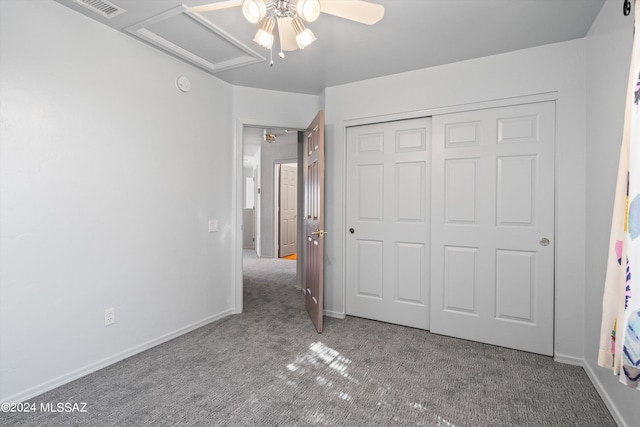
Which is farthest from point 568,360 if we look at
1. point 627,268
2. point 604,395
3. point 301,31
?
point 301,31

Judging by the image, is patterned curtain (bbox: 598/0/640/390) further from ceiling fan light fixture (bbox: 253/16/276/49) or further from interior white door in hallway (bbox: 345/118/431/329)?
interior white door in hallway (bbox: 345/118/431/329)

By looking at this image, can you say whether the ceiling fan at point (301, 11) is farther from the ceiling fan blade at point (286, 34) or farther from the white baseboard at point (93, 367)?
the white baseboard at point (93, 367)

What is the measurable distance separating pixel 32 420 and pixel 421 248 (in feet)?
9.93

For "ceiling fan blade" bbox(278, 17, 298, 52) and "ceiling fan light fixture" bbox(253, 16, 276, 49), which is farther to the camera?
"ceiling fan blade" bbox(278, 17, 298, 52)

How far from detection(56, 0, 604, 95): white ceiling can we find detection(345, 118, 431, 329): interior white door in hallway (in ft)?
2.19

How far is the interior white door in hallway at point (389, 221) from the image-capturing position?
3.08 metres

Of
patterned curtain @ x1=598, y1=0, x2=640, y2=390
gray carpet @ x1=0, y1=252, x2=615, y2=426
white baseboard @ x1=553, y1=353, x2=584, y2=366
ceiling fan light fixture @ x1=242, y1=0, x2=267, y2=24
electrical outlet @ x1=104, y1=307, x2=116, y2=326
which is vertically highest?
ceiling fan light fixture @ x1=242, y1=0, x2=267, y2=24

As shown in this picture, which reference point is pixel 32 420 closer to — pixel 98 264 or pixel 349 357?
pixel 98 264

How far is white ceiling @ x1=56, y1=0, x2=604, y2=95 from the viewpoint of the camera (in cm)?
206

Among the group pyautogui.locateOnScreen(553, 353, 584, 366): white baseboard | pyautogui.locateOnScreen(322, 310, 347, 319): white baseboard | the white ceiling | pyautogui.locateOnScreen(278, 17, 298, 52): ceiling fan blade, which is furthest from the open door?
pyautogui.locateOnScreen(553, 353, 584, 366): white baseboard

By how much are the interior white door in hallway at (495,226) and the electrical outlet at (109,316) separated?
8.87ft

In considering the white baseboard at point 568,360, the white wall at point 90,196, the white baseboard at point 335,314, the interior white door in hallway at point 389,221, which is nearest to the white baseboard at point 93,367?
the white wall at point 90,196

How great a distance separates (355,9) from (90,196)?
2142mm

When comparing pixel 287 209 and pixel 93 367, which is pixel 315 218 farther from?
pixel 287 209
